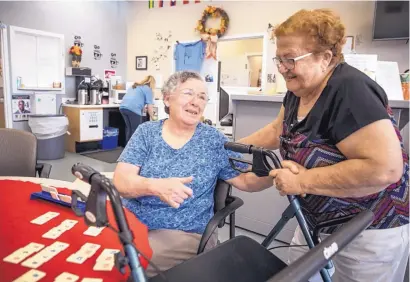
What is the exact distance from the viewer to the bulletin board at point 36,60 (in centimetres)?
543

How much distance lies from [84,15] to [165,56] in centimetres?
179

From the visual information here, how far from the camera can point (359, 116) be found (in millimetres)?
979

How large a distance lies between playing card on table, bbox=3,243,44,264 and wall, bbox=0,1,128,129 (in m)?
5.36

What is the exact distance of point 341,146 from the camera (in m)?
1.05

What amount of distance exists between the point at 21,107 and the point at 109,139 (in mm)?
1621

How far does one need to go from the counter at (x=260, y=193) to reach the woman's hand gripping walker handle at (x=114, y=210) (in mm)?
2001

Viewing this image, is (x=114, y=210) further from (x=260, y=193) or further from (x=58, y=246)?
(x=260, y=193)

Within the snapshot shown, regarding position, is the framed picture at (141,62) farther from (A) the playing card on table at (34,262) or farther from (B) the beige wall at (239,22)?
(A) the playing card on table at (34,262)

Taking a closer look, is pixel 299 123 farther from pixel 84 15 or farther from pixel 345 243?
pixel 84 15

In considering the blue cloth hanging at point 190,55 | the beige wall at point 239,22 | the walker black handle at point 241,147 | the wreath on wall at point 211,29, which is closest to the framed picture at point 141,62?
the beige wall at point 239,22

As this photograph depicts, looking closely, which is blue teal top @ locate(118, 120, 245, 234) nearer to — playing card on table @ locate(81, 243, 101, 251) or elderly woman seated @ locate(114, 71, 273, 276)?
elderly woman seated @ locate(114, 71, 273, 276)

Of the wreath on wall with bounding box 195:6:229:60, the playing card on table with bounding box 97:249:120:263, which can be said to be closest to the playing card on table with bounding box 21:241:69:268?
the playing card on table with bounding box 97:249:120:263

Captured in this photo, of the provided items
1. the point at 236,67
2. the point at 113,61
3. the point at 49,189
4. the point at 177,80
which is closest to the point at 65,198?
the point at 49,189

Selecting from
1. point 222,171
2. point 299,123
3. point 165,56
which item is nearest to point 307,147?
point 299,123
